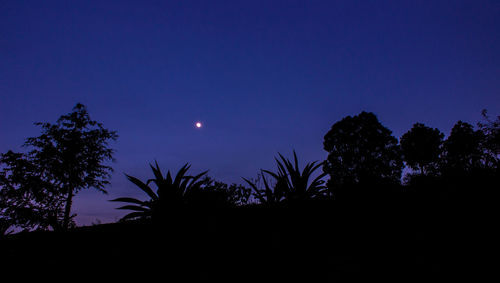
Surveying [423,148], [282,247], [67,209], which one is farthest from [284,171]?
Answer: [423,148]

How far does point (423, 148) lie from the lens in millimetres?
33062

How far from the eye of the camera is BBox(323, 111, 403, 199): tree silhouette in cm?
2686

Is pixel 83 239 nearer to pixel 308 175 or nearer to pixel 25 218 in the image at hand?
pixel 308 175

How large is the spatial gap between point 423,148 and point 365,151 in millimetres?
13074

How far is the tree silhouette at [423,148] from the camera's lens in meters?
32.8

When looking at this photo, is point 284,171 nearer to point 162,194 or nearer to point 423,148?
point 162,194

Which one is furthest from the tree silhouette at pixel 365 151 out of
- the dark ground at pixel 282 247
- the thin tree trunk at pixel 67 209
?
the thin tree trunk at pixel 67 209

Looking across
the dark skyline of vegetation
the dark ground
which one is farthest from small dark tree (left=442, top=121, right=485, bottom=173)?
the dark ground

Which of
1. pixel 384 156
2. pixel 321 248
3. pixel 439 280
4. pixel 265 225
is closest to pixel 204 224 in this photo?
pixel 265 225

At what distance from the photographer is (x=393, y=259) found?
10.6 ft

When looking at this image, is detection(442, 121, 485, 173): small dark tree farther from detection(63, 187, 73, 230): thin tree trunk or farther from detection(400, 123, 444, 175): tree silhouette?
detection(63, 187, 73, 230): thin tree trunk

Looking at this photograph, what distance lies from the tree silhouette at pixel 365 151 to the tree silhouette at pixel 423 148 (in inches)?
305

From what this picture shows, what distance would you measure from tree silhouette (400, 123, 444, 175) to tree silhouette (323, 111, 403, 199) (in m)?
7.74

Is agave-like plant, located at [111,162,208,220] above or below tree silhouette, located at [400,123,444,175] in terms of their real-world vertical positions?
below
